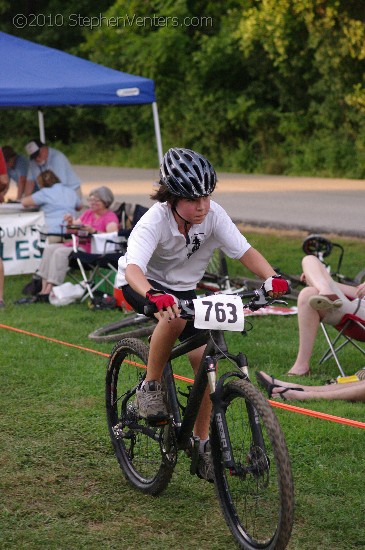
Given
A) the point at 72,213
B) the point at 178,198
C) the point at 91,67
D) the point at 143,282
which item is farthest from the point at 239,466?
the point at 91,67

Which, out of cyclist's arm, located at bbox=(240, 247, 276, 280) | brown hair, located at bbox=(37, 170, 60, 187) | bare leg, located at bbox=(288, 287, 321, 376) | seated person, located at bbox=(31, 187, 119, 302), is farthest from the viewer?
brown hair, located at bbox=(37, 170, 60, 187)

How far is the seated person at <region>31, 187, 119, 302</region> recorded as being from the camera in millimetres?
10766

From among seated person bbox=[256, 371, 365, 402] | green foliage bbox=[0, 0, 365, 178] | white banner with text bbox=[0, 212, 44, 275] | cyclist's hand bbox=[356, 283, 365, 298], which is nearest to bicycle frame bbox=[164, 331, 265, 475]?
seated person bbox=[256, 371, 365, 402]

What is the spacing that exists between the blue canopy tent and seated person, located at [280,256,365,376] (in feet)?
15.6

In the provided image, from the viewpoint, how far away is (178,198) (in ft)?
15.0

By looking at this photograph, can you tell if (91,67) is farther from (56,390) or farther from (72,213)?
(56,390)

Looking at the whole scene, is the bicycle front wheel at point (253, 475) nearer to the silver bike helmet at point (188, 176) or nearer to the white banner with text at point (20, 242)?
the silver bike helmet at point (188, 176)

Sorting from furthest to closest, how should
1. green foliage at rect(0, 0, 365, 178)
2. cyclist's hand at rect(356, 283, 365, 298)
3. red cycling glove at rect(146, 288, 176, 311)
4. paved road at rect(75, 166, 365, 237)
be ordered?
green foliage at rect(0, 0, 365, 178) < paved road at rect(75, 166, 365, 237) < cyclist's hand at rect(356, 283, 365, 298) < red cycling glove at rect(146, 288, 176, 311)

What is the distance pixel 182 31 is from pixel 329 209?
13.2 meters

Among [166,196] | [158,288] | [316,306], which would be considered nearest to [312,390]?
[316,306]

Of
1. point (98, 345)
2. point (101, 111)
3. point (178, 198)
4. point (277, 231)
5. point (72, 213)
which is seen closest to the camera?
→ point (178, 198)

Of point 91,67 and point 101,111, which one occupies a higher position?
point 91,67

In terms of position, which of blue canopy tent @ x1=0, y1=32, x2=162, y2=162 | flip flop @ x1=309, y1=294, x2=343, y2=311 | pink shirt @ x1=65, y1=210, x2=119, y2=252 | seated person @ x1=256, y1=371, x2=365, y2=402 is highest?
blue canopy tent @ x1=0, y1=32, x2=162, y2=162

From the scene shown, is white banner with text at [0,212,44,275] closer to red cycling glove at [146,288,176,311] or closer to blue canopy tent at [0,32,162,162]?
blue canopy tent at [0,32,162,162]
